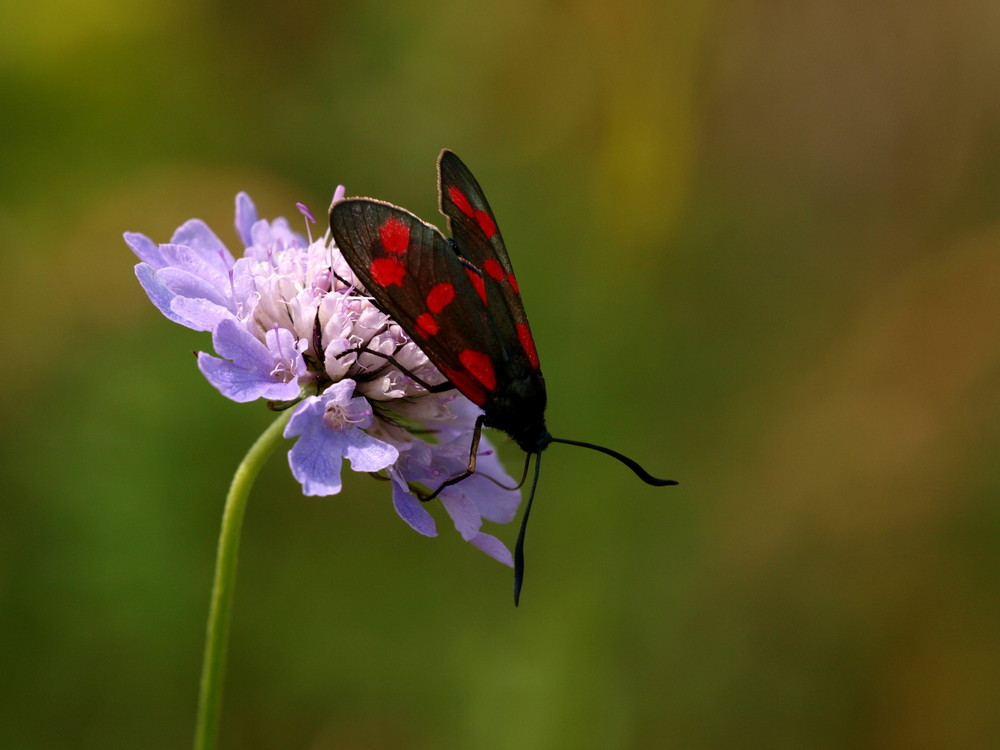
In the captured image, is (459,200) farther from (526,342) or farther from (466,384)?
(466,384)

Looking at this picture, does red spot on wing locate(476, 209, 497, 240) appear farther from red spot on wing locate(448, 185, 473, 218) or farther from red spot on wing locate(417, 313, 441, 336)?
red spot on wing locate(417, 313, 441, 336)

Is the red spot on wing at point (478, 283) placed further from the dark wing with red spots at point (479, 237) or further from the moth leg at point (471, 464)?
the moth leg at point (471, 464)

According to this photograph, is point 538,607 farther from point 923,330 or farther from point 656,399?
point 923,330

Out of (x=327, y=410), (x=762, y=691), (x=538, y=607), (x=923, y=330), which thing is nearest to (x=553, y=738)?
(x=538, y=607)

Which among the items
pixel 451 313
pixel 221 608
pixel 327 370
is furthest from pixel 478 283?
pixel 221 608

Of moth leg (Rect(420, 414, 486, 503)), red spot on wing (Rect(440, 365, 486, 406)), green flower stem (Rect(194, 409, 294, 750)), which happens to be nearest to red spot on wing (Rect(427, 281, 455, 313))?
red spot on wing (Rect(440, 365, 486, 406))

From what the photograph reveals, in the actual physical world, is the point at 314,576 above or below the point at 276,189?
below
